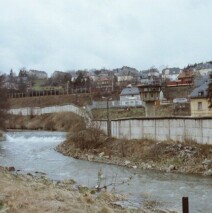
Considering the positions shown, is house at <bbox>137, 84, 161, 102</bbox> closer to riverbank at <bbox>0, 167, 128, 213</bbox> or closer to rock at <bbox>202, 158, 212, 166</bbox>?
rock at <bbox>202, 158, 212, 166</bbox>

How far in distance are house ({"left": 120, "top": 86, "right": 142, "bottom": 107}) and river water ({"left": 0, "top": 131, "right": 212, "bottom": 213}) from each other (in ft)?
123

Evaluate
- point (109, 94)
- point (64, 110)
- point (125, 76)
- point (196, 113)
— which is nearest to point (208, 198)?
point (196, 113)

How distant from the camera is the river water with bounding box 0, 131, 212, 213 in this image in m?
15.2

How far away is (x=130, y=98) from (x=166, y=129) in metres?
47.3

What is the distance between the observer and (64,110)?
71000 mm

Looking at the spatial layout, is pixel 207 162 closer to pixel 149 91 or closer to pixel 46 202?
pixel 149 91

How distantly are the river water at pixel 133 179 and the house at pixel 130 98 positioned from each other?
123 ft

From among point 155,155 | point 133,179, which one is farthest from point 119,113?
point 133,179

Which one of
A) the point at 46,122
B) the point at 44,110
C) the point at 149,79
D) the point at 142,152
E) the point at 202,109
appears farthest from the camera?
the point at 44,110

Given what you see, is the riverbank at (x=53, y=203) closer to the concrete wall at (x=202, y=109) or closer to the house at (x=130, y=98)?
the concrete wall at (x=202, y=109)

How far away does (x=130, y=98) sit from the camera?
73688 millimetres

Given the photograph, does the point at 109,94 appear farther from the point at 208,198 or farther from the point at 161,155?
the point at 208,198

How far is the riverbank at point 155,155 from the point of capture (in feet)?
72.4

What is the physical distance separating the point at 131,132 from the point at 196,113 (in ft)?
58.7
